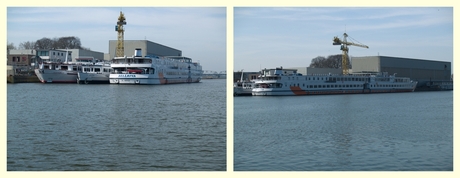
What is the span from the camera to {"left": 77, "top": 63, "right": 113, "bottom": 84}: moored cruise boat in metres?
27.3

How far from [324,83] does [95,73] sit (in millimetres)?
13873

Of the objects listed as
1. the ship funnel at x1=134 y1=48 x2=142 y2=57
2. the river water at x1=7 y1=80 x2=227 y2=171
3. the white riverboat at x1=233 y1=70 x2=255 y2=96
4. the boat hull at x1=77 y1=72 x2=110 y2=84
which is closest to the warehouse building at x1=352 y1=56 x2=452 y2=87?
the white riverboat at x1=233 y1=70 x2=255 y2=96

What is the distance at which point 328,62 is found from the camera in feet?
134

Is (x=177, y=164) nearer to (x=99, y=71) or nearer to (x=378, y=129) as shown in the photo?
(x=378, y=129)

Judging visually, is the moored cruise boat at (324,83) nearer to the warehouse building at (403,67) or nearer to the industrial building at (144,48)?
the warehouse building at (403,67)

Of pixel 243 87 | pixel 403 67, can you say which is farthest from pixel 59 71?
pixel 403 67

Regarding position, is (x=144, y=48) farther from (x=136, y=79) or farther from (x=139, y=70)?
(x=136, y=79)

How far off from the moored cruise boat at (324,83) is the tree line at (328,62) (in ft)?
26.2

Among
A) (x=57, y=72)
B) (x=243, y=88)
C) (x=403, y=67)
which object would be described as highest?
(x=403, y=67)

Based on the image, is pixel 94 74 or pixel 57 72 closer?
pixel 57 72

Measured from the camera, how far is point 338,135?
28.0 feet

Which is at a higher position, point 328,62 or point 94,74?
point 328,62

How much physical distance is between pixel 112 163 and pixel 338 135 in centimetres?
487

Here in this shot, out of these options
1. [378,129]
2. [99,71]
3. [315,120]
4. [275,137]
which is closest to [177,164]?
[275,137]
